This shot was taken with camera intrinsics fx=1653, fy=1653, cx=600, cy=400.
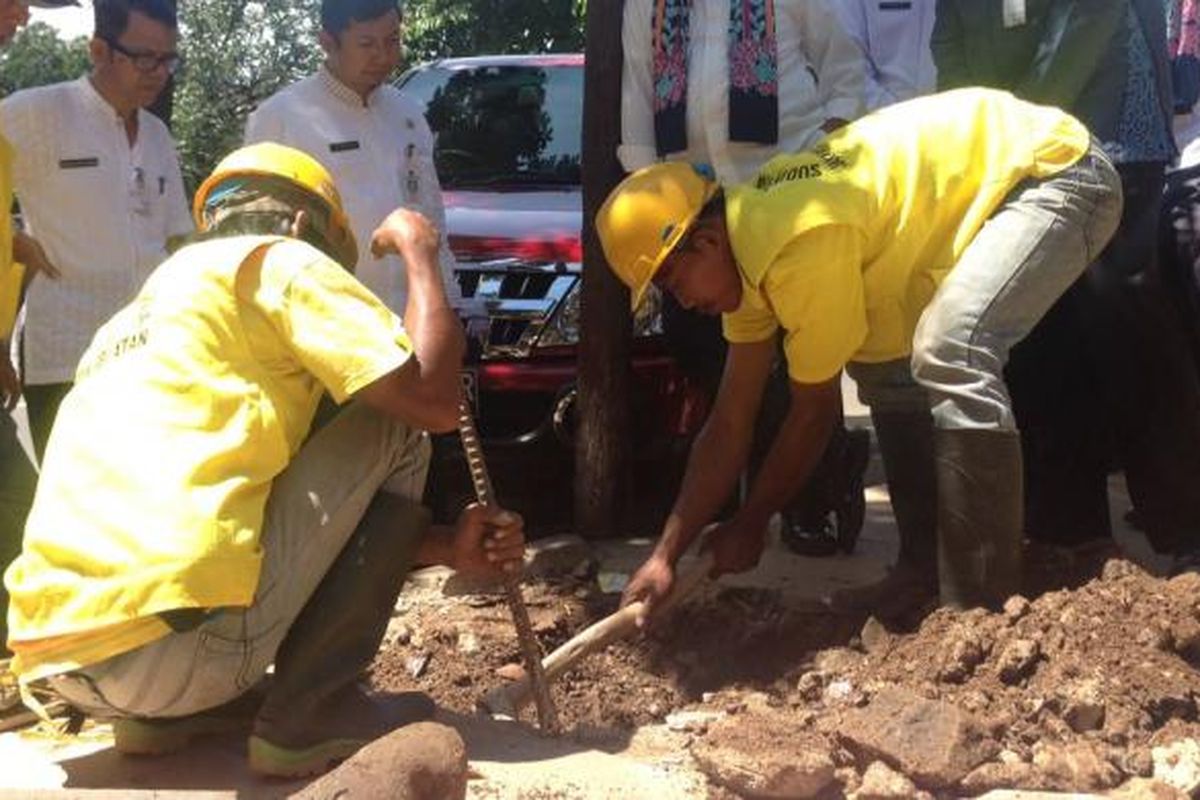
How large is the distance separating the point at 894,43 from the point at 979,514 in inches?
81.8

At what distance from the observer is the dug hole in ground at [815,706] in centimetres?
334

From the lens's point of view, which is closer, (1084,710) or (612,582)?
(1084,710)

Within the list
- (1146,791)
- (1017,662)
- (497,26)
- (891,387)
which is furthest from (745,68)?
(497,26)

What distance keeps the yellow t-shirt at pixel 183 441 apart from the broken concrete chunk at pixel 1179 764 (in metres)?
1.74

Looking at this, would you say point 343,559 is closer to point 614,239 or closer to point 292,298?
point 292,298

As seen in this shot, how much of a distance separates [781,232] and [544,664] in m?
1.21

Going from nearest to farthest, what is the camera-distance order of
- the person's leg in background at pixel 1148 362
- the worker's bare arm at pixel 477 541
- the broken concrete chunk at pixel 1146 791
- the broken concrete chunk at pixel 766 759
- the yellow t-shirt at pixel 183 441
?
the yellow t-shirt at pixel 183 441 → the broken concrete chunk at pixel 1146 791 → the broken concrete chunk at pixel 766 759 → the worker's bare arm at pixel 477 541 → the person's leg in background at pixel 1148 362

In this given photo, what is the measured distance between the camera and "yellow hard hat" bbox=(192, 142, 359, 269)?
11.4ft

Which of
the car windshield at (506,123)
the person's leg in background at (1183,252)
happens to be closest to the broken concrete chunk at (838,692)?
the person's leg in background at (1183,252)

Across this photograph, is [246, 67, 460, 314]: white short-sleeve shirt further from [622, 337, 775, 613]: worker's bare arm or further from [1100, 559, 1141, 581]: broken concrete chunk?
[1100, 559, 1141, 581]: broken concrete chunk

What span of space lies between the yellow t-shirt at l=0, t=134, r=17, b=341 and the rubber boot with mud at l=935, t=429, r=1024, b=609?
2428 millimetres

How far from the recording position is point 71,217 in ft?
15.9

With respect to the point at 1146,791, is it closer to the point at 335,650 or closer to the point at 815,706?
the point at 815,706

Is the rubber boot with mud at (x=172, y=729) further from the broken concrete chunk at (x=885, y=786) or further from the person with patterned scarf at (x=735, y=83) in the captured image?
the person with patterned scarf at (x=735, y=83)
